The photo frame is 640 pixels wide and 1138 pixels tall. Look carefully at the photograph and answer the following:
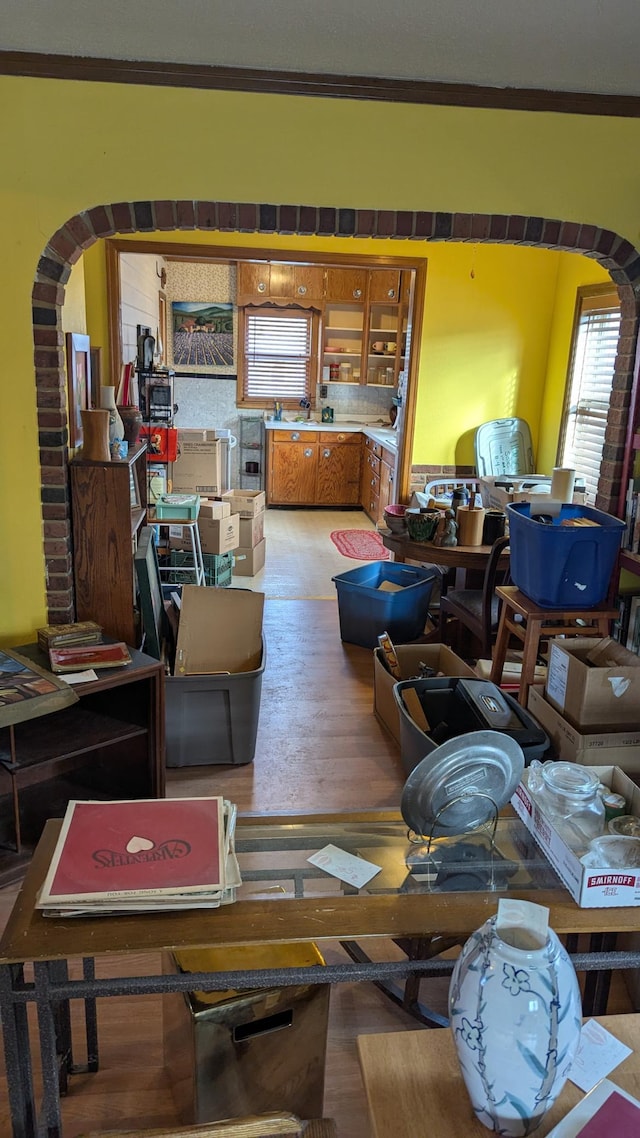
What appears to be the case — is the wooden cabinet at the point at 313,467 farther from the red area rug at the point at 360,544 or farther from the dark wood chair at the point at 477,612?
the dark wood chair at the point at 477,612

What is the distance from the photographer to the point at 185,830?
147 centimetres

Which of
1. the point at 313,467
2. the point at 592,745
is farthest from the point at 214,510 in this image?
the point at 592,745

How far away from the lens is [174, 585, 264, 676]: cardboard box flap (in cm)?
325

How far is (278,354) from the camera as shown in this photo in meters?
8.73

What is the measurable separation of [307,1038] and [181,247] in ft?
16.3

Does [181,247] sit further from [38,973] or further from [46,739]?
[38,973]

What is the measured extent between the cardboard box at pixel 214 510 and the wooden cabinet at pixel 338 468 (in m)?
3.22

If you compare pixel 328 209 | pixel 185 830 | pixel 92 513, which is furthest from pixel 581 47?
pixel 185 830

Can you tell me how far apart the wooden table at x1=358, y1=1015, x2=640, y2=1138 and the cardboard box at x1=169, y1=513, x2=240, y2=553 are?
13.5 ft

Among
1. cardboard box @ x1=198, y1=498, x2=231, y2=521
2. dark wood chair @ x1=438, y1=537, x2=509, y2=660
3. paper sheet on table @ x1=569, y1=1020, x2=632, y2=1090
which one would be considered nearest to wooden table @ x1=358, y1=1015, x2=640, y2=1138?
paper sheet on table @ x1=569, y1=1020, x2=632, y2=1090

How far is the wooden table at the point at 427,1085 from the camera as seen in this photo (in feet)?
3.46

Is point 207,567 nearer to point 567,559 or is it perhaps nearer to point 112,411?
point 112,411

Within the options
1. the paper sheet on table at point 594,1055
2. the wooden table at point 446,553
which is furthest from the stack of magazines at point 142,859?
the wooden table at point 446,553

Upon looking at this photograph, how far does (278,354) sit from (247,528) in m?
3.57
